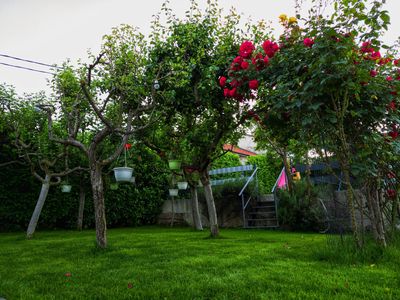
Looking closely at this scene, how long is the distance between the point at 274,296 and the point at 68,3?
7.91 meters

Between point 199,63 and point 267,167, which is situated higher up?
point 199,63

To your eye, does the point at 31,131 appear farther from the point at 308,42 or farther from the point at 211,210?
the point at 308,42

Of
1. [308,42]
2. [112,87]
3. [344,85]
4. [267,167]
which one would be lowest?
[344,85]

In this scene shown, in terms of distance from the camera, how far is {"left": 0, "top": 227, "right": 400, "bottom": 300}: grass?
102 inches

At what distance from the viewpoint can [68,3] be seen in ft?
25.1

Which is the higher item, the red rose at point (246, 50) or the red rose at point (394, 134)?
the red rose at point (246, 50)

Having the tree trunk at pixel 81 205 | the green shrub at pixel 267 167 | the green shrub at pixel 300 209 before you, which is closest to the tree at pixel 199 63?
the green shrub at pixel 300 209

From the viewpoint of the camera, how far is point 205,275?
10.5 ft

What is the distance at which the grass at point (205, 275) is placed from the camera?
102 inches

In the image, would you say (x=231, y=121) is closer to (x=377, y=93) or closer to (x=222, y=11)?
(x=222, y=11)

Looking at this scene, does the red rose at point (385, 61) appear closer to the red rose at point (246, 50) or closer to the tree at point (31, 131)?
the red rose at point (246, 50)

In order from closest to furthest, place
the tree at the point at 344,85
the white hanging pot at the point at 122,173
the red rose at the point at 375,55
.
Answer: the tree at the point at 344,85 → the red rose at the point at 375,55 → the white hanging pot at the point at 122,173

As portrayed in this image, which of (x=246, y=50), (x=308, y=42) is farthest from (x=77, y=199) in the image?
(x=308, y=42)

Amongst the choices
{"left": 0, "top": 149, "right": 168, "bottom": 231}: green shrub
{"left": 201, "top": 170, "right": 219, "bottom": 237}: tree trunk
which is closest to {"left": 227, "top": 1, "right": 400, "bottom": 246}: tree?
{"left": 201, "top": 170, "right": 219, "bottom": 237}: tree trunk
